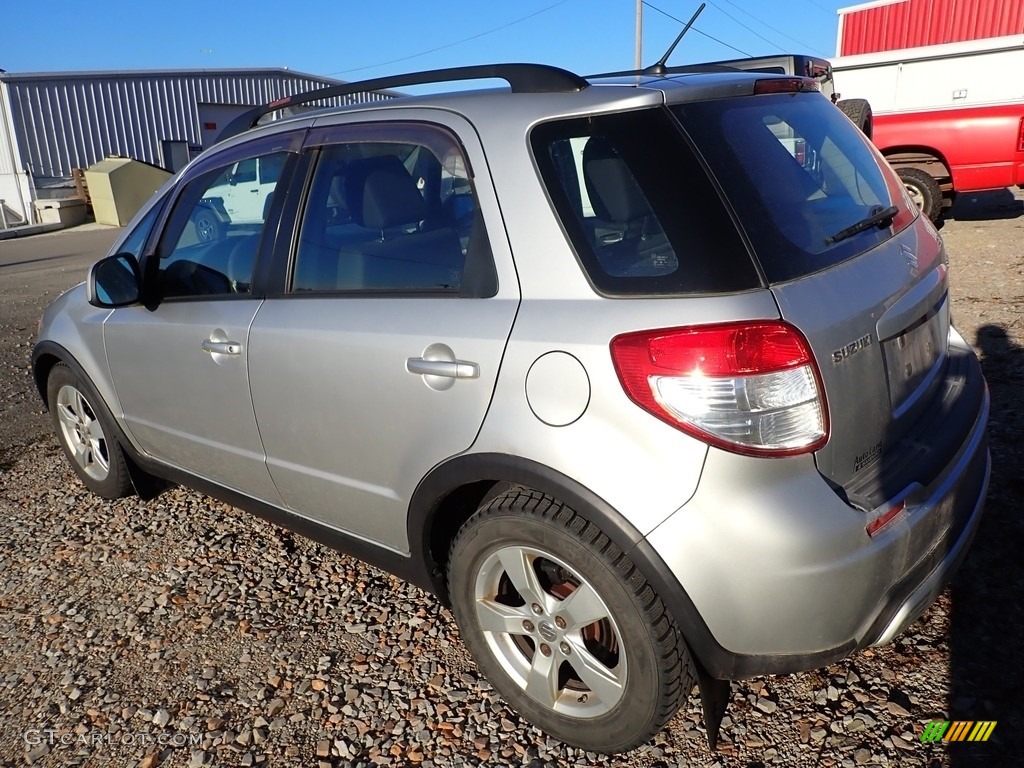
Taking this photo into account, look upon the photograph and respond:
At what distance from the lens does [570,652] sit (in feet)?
7.09

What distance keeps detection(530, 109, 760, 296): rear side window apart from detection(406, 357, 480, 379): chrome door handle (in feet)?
1.32

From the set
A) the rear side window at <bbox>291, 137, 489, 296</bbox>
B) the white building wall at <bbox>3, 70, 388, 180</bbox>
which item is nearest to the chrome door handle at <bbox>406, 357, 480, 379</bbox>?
the rear side window at <bbox>291, 137, 489, 296</bbox>

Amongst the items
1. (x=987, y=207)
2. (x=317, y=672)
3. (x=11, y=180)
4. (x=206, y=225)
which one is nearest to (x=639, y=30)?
(x=987, y=207)

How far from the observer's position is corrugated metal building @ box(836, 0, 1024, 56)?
22641mm

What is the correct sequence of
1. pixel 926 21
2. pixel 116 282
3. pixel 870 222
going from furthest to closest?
pixel 926 21
pixel 116 282
pixel 870 222

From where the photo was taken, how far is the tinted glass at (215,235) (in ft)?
9.53

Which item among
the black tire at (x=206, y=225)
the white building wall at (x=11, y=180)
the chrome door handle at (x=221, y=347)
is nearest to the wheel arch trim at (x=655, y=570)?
the chrome door handle at (x=221, y=347)

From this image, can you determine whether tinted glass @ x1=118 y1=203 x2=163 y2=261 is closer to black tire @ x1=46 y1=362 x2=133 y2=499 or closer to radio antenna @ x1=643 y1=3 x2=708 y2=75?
black tire @ x1=46 y1=362 x2=133 y2=499

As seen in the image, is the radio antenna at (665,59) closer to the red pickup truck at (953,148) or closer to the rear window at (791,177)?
the rear window at (791,177)

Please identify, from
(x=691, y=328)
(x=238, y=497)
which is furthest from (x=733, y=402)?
(x=238, y=497)

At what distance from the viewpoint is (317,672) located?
2.65m

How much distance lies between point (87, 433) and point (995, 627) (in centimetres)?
401
